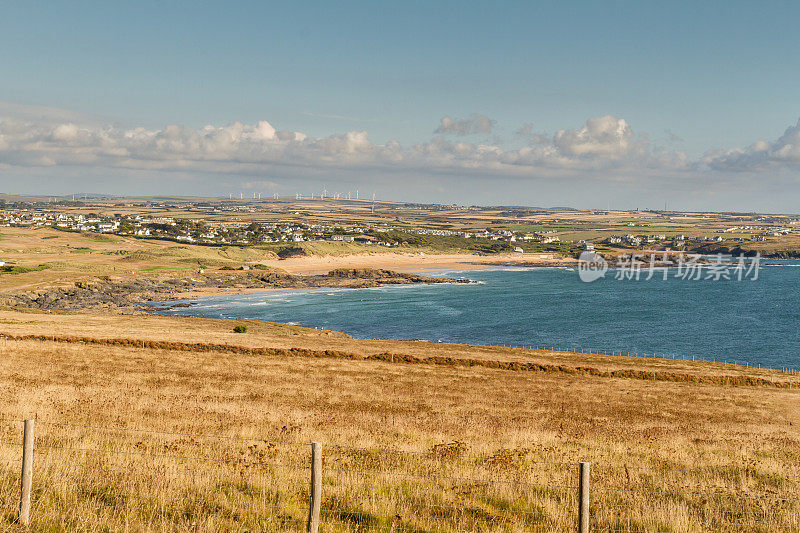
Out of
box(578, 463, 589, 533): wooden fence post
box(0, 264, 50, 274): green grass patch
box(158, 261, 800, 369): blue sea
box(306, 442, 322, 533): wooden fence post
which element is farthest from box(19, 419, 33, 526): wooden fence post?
box(0, 264, 50, 274): green grass patch

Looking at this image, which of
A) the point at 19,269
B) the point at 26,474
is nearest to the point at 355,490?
the point at 26,474

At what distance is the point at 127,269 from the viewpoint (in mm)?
143250

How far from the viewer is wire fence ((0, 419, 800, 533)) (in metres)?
12.1

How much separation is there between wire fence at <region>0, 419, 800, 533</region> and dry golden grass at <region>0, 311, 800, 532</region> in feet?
0.20

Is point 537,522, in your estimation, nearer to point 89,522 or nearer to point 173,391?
point 89,522

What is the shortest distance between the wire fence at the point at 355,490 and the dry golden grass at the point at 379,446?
6 cm

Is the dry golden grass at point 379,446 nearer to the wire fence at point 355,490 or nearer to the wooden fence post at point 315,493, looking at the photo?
the wire fence at point 355,490

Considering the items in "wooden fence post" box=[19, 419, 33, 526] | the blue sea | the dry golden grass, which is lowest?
the blue sea

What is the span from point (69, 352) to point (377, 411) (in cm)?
2687

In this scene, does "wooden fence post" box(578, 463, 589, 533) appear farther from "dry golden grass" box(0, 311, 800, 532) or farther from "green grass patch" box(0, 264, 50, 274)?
"green grass patch" box(0, 264, 50, 274)

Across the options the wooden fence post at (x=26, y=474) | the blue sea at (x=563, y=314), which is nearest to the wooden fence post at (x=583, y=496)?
the wooden fence post at (x=26, y=474)

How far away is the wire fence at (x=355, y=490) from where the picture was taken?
39.6 ft

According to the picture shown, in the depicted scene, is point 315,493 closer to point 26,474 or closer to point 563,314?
point 26,474

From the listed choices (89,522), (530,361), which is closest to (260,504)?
(89,522)
